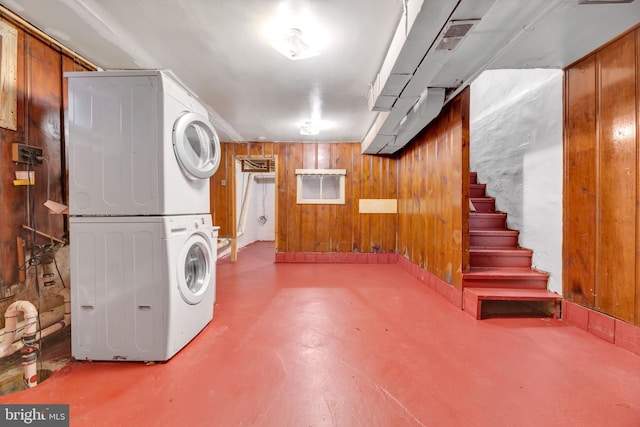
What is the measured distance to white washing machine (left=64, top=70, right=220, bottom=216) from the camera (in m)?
1.45

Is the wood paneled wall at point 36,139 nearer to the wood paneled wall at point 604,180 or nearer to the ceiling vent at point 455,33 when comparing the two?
the ceiling vent at point 455,33

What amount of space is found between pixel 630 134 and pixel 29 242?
14.1 ft

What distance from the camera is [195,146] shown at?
1882 millimetres

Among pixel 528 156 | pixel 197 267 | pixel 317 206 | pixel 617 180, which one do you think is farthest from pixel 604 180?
pixel 317 206

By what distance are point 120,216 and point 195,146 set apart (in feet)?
2.45

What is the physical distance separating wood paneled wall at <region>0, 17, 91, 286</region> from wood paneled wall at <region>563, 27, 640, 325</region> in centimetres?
419

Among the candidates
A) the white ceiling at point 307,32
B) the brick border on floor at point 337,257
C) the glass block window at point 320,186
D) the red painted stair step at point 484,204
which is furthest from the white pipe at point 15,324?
the red painted stair step at point 484,204

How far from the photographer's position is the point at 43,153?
1.78 meters

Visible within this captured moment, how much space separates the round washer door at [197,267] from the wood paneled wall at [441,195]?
7.67 ft

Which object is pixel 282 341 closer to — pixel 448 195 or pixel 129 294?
pixel 129 294

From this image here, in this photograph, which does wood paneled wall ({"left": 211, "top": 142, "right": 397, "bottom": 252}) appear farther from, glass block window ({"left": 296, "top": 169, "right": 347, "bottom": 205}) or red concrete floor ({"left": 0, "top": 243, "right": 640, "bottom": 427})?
red concrete floor ({"left": 0, "top": 243, "right": 640, "bottom": 427})

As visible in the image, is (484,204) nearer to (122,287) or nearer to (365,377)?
(365,377)

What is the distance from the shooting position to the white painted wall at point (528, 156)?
2088 mm

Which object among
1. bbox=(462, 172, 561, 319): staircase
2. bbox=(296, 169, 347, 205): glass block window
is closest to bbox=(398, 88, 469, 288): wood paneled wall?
bbox=(462, 172, 561, 319): staircase
